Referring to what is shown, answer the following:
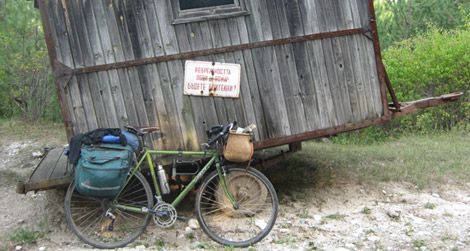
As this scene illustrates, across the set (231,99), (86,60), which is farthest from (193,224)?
(86,60)

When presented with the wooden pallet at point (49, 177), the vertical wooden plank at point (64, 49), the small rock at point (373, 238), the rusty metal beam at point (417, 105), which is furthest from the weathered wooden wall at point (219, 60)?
the small rock at point (373, 238)

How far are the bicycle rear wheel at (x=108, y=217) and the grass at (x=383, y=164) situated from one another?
7.91ft

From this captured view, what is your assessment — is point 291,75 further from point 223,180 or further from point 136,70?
point 136,70

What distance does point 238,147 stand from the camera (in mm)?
5430

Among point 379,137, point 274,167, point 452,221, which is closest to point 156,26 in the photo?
point 274,167

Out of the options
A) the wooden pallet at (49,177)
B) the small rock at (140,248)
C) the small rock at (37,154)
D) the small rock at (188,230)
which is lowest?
the small rock at (188,230)

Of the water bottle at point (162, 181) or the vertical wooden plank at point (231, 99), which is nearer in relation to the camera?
the water bottle at point (162, 181)

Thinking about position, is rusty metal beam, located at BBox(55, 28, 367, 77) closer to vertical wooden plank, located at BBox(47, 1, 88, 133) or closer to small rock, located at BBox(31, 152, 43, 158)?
vertical wooden plank, located at BBox(47, 1, 88, 133)

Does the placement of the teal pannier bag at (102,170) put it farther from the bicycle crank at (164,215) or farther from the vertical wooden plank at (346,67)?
the vertical wooden plank at (346,67)

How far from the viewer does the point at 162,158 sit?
19.3ft

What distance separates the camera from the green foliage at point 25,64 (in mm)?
12133

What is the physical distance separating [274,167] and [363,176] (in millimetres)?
1350

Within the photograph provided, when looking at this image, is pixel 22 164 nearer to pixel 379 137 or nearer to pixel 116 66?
pixel 116 66

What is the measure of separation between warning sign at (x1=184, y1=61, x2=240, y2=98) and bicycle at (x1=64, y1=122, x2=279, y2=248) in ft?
1.86
